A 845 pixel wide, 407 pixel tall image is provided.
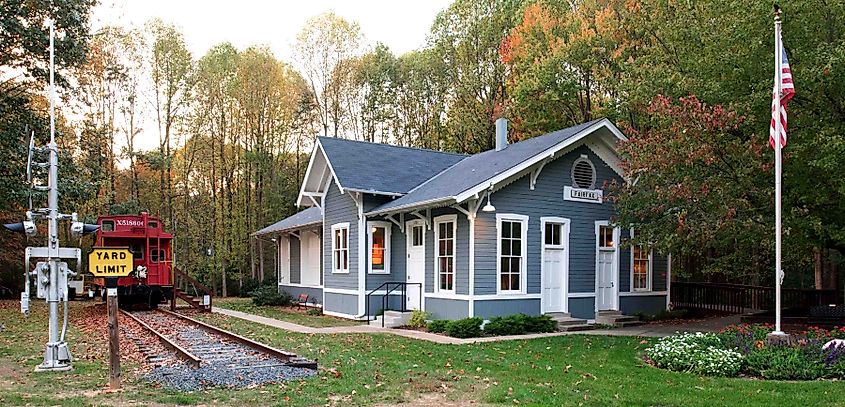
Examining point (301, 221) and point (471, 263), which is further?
point (301, 221)

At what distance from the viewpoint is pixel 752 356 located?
9703 millimetres

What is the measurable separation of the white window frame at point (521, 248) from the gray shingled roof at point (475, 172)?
1153mm

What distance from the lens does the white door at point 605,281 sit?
17.9 meters

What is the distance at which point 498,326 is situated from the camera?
15.2 meters

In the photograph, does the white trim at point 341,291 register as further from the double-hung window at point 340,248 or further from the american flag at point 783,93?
the american flag at point 783,93

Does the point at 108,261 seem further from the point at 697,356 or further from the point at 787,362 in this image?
the point at 787,362

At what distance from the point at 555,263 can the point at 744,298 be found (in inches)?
342

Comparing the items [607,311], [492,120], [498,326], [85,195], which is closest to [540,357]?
[498,326]

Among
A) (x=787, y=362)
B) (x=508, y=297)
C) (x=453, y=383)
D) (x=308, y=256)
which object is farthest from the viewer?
(x=308, y=256)

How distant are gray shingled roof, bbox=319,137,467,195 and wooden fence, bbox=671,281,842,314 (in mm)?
8960

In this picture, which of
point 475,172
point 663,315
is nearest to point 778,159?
point 475,172

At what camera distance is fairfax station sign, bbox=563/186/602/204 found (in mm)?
17422

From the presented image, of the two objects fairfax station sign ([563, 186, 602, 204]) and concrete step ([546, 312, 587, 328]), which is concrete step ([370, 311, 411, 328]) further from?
fairfax station sign ([563, 186, 602, 204])

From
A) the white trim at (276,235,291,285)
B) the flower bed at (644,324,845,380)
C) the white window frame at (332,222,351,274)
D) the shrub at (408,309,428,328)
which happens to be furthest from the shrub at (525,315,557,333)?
the white trim at (276,235,291,285)
